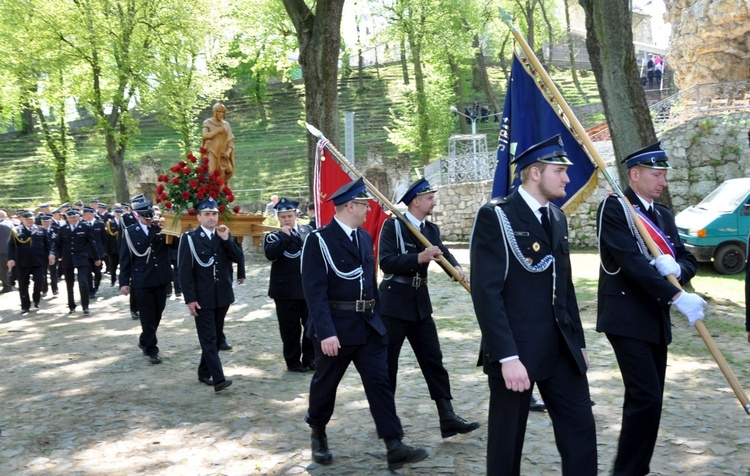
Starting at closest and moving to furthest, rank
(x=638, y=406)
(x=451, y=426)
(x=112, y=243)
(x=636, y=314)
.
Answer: (x=638, y=406)
(x=636, y=314)
(x=451, y=426)
(x=112, y=243)

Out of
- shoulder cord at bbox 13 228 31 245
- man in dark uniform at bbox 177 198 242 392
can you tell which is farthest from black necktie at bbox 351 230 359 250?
shoulder cord at bbox 13 228 31 245

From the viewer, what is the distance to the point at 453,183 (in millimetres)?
27375

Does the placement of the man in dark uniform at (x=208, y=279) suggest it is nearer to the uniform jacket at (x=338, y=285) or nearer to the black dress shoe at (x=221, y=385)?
the black dress shoe at (x=221, y=385)

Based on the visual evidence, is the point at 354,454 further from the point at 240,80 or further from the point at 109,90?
the point at 240,80

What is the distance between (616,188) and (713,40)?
2439 cm

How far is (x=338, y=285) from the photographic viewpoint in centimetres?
612

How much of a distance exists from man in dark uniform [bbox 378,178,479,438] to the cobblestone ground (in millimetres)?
382

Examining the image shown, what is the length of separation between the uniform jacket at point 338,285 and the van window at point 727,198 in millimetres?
13139

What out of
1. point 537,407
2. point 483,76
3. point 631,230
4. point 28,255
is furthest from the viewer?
point 483,76

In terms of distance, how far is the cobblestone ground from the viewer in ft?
20.0

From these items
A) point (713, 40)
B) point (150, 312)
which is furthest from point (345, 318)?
point (713, 40)

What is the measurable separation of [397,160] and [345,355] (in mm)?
32166

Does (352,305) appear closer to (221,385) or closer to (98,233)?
(221,385)

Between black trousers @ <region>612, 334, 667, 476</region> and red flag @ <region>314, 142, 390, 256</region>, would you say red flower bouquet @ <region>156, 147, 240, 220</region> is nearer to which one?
red flag @ <region>314, 142, 390, 256</region>
